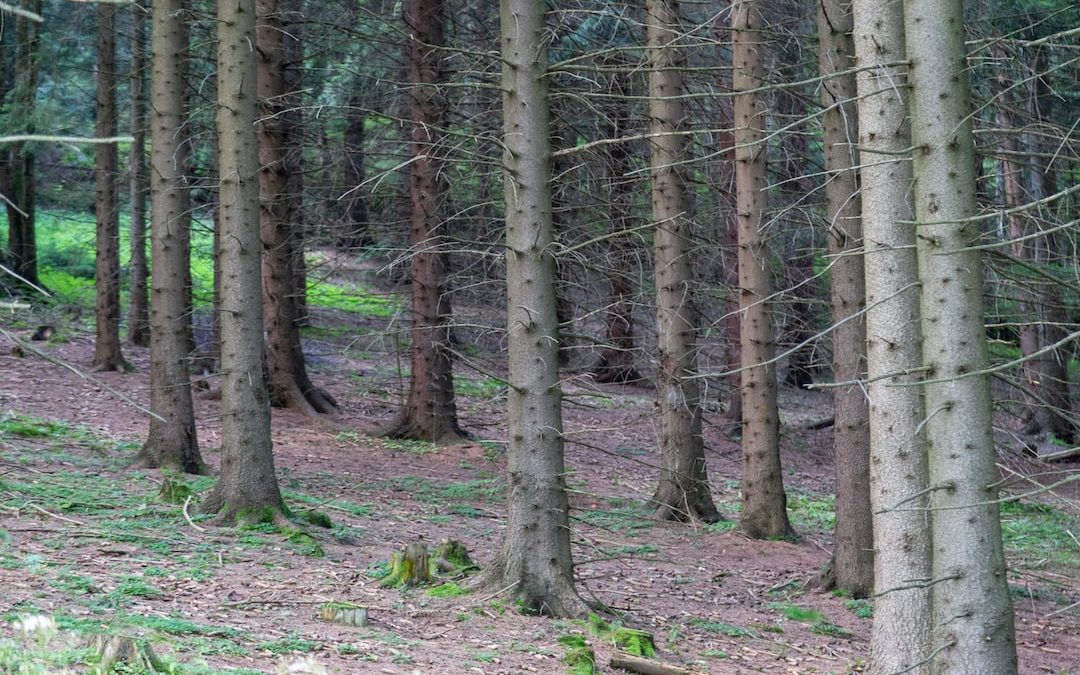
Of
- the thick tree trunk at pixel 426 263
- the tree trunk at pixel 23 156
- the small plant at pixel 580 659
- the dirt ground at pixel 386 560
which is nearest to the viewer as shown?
the small plant at pixel 580 659

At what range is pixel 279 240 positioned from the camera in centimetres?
1670

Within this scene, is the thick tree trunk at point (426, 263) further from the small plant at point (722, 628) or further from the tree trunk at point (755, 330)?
the small plant at point (722, 628)

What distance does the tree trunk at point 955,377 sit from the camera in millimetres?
5469

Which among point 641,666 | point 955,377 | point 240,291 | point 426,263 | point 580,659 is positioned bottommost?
point 641,666

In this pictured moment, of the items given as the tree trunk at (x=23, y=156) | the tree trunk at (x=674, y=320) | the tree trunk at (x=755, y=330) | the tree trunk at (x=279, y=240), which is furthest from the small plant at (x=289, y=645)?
the tree trunk at (x=23, y=156)

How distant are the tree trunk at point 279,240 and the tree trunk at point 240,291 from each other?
20.1 feet

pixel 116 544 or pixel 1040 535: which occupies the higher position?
pixel 116 544

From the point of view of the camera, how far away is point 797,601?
973 cm

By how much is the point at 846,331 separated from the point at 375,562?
4599mm

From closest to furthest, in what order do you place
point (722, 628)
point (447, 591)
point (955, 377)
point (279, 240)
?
point (955, 377) < point (447, 591) < point (722, 628) < point (279, 240)

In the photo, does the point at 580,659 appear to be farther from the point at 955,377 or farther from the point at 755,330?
the point at 755,330

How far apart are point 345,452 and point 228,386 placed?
5456 millimetres

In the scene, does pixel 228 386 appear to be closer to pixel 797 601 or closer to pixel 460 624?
pixel 460 624

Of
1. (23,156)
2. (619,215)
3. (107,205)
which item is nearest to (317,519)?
(619,215)
